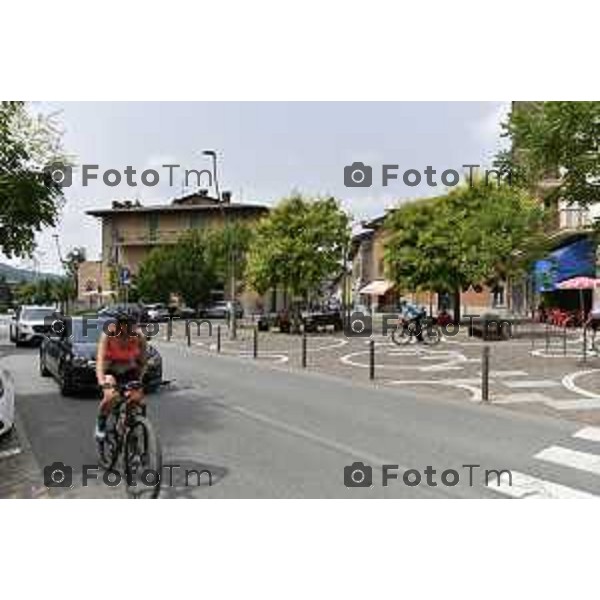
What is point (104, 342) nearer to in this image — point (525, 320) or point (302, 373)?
point (302, 373)

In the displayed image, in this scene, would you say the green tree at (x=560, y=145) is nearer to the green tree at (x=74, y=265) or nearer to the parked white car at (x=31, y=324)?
the parked white car at (x=31, y=324)

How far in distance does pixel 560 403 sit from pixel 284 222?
25.8 metres

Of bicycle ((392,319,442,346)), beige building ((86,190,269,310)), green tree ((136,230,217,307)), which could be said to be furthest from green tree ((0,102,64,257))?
beige building ((86,190,269,310))

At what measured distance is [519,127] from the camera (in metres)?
17.9

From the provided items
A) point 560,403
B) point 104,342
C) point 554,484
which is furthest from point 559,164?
point 104,342

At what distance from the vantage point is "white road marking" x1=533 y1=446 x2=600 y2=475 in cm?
841

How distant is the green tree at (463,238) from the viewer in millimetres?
30719

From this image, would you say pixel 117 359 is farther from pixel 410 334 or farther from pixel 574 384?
pixel 410 334

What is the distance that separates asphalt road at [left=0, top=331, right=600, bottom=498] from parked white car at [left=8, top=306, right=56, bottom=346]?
13.7m

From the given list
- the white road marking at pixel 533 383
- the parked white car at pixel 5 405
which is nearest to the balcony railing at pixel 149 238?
the white road marking at pixel 533 383

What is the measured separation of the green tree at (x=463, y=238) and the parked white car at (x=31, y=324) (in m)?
15.9

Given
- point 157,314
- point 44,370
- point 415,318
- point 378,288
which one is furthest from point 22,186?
point 378,288

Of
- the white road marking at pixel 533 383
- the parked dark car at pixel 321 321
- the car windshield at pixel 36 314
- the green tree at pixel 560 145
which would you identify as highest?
the green tree at pixel 560 145

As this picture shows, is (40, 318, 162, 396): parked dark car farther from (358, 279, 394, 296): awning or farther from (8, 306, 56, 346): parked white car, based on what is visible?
(358, 279, 394, 296): awning
